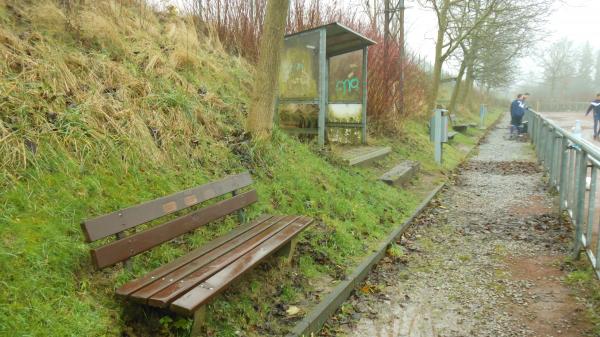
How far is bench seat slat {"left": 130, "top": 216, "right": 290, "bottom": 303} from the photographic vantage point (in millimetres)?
2738

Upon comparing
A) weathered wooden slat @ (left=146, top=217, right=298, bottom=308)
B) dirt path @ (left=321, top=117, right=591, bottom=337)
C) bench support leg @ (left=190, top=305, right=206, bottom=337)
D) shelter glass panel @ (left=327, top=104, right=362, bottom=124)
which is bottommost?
dirt path @ (left=321, top=117, right=591, bottom=337)

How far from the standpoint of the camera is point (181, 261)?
3295mm

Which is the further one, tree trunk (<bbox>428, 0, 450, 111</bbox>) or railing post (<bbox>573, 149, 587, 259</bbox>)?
tree trunk (<bbox>428, 0, 450, 111</bbox>)

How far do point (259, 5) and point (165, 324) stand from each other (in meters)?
9.45

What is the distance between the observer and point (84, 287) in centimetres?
285

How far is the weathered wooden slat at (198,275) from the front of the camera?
2627mm

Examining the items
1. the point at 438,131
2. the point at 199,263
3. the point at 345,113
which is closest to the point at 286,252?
the point at 199,263

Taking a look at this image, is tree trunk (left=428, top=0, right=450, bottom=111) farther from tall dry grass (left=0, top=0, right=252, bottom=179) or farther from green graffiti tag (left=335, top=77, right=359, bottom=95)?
tall dry grass (left=0, top=0, right=252, bottom=179)

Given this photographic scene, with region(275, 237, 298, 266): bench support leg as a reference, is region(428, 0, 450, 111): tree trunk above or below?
above

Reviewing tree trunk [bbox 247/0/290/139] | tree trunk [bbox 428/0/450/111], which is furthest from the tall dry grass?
tree trunk [bbox 428/0/450/111]

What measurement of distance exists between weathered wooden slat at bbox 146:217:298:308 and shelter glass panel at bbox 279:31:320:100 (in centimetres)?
510

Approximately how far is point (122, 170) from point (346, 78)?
6.91 meters

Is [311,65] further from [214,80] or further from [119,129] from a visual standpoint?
[119,129]

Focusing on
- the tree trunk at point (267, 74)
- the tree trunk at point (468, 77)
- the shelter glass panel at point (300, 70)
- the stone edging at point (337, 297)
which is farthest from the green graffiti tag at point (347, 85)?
the tree trunk at point (468, 77)
